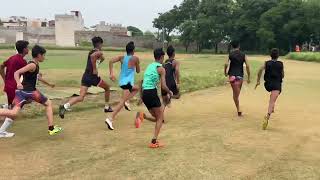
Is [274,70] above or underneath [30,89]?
above

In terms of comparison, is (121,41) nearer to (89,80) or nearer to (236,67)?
(236,67)

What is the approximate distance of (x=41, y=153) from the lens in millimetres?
8023

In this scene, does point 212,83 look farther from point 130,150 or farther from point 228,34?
point 228,34

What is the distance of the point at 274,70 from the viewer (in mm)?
10578

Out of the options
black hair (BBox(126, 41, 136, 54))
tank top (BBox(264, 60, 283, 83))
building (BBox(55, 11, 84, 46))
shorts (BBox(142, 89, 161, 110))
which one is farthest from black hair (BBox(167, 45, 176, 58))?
building (BBox(55, 11, 84, 46))

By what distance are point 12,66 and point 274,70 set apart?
5160 mm

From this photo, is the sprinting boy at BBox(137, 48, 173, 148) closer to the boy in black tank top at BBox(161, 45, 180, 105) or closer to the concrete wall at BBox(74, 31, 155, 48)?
the boy in black tank top at BBox(161, 45, 180, 105)

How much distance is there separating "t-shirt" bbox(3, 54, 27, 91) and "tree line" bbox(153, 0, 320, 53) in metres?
51.8

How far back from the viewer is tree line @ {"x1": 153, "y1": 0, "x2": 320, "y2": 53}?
64.1m

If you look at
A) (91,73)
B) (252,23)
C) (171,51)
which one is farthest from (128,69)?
(252,23)

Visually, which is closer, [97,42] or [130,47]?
[130,47]

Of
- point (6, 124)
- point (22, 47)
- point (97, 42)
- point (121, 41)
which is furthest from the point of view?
point (121, 41)

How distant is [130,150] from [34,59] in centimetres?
237

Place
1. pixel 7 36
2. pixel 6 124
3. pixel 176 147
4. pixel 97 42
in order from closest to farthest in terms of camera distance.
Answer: pixel 176 147 → pixel 6 124 → pixel 97 42 → pixel 7 36
